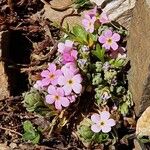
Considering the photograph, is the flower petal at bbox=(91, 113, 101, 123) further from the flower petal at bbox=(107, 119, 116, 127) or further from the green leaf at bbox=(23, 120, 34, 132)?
the green leaf at bbox=(23, 120, 34, 132)

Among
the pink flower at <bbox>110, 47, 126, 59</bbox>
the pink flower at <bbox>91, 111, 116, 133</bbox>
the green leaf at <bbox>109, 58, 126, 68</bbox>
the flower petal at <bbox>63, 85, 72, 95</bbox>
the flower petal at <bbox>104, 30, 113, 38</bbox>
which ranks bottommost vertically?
the pink flower at <bbox>91, 111, 116, 133</bbox>

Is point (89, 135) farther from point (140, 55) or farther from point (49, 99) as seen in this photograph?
point (140, 55)

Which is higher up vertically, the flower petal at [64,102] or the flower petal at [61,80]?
the flower petal at [61,80]

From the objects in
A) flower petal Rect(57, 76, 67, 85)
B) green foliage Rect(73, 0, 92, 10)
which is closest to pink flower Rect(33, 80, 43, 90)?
flower petal Rect(57, 76, 67, 85)

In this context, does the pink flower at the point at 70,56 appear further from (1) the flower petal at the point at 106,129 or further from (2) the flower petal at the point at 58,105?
(1) the flower petal at the point at 106,129

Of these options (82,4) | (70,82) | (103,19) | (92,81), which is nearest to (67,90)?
(70,82)

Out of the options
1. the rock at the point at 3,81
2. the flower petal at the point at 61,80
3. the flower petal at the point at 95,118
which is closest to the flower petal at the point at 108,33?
the flower petal at the point at 61,80
